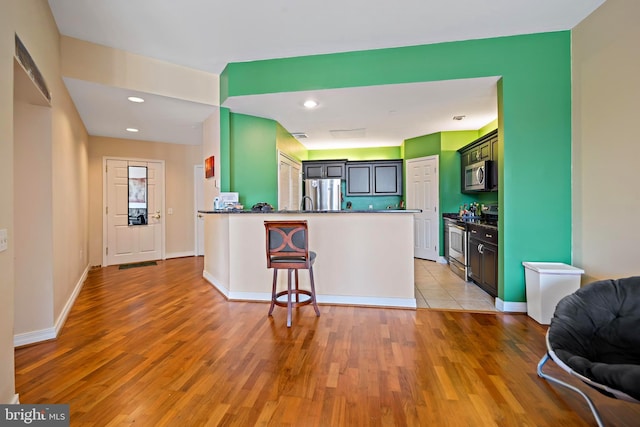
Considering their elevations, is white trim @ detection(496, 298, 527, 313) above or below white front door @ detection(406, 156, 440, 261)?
below

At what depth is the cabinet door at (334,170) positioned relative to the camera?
6879 mm

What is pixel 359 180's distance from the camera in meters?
6.92

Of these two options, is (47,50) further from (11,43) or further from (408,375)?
(408,375)

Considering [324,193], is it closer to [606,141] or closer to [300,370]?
[606,141]

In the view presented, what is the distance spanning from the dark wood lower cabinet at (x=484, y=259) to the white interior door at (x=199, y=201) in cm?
531

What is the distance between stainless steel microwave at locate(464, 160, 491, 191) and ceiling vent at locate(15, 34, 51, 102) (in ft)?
16.4

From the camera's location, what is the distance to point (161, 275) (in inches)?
189

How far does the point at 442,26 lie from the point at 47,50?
365 cm

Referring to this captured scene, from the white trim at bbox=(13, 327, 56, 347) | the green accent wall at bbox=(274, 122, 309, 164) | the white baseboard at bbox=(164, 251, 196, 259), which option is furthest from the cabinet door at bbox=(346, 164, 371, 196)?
the white trim at bbox=(13, 327, 56, 347)

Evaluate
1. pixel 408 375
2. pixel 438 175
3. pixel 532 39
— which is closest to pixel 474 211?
pixel 438 175

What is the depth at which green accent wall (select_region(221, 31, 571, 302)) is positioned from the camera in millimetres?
3031

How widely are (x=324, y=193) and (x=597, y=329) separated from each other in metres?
5.33

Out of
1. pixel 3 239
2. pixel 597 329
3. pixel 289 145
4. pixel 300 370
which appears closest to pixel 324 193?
pixel 289 145

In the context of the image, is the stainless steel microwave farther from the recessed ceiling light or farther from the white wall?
the recessed ceiling light
